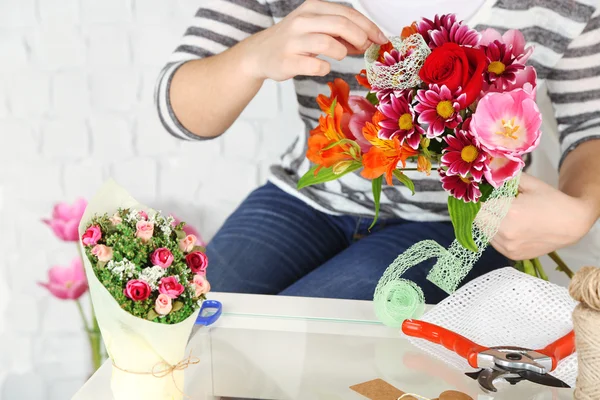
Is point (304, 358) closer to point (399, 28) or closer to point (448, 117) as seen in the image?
point (448, 117)

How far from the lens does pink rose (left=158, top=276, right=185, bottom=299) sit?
0.54 metres

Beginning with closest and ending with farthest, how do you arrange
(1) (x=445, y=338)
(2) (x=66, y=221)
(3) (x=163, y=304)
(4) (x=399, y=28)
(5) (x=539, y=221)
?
(3) (x=163, y=304)
(1) (x=445, y=338)
(5) (x=539, y=221)
(4) (x=399, y=28)
(2) (x=66, y=221)

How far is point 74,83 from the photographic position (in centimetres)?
139

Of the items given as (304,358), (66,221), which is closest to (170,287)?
(304,358)

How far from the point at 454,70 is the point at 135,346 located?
0.35 metres

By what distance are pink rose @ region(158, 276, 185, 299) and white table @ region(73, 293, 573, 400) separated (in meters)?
0.12

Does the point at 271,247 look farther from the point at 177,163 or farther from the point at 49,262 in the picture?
the point at 49,262

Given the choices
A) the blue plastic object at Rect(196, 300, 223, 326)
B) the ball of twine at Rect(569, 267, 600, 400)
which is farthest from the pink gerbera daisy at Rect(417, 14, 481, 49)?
the blue plastic object at Rect(196, 300, 223, 326)

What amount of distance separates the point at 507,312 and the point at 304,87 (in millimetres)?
495

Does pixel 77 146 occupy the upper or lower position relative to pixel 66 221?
upper

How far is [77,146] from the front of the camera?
1425mm

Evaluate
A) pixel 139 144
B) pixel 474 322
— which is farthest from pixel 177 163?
pixel 474 322

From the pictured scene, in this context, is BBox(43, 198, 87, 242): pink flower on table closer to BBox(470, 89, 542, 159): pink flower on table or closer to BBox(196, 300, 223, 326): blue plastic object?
BBox(196, 300, 223, 326): blue plastic object

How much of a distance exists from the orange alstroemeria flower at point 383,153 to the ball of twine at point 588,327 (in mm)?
204
